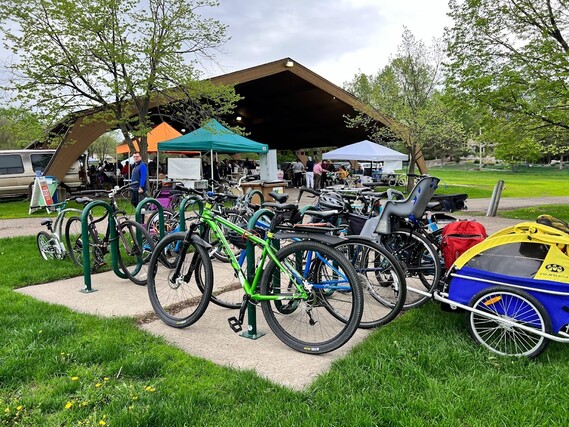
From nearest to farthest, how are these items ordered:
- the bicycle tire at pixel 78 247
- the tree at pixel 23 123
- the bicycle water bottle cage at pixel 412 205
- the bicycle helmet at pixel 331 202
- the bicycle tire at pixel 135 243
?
the bicycle water bottle cage at pixel 412 205 < the bicycle helmet at pixel 331 202 < the bicycle tire at pixel 135 243 < the bicycle tire at pixel 78 247 < the tree at pixel 23 123

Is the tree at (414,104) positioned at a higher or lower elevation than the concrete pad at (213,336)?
higher

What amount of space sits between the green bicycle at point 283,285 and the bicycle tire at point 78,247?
5.26ft

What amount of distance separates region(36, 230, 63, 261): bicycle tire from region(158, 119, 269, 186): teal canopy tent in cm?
694

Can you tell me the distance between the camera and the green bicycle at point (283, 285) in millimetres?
2877

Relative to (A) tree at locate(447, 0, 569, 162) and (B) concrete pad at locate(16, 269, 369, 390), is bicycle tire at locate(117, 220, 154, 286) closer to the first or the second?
(B) concrete pad at locate(16, 269, 369, 390)

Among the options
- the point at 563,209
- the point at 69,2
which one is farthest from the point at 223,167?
the point at 563,209

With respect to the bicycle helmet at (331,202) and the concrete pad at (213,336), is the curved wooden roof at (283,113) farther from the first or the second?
the bicycle helmet at (331,202)

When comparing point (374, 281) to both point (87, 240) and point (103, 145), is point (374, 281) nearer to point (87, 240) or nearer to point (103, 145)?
point (87, 240)

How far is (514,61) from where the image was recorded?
338 inches

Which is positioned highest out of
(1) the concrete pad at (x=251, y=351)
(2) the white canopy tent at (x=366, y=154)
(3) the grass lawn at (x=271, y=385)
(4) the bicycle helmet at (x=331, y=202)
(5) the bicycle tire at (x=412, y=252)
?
(2) the white canopy tent at (x=366, y=154)

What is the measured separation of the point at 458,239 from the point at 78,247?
182 inches

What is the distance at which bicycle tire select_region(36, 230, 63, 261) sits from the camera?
567 cm

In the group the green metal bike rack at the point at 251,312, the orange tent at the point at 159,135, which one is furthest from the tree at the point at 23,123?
the green metal bike rack at the point at 251,312

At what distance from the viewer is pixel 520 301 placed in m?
2.69
